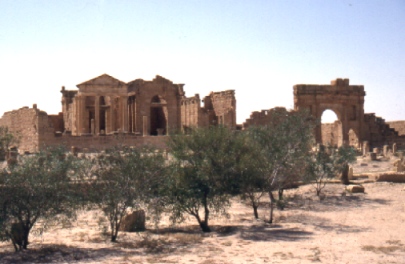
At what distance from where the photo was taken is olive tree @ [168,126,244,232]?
16.2 m

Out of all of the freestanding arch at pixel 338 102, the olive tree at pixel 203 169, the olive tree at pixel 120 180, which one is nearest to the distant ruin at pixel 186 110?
the freestanding arch at pixel 338 102

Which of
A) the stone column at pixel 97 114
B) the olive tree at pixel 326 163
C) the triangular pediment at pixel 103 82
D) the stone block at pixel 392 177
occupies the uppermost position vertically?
the triangular pediment at pixel 103 82

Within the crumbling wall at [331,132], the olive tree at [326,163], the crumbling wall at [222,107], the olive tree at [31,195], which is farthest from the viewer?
the crumbling wall at [331,132]

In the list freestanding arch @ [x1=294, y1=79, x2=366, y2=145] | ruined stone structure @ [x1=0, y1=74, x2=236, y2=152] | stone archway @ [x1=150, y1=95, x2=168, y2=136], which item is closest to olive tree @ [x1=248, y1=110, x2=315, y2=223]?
ruined stone structure @ [x1=0, y1=74, x2=236, y2=152]

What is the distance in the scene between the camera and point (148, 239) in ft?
49.8

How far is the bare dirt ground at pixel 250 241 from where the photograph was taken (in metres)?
12.9

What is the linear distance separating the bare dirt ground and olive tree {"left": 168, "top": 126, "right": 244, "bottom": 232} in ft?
2.81

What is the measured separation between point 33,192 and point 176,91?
33327 mm

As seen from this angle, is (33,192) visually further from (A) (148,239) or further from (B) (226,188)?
(B) (226,188)

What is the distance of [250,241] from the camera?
14.8 m

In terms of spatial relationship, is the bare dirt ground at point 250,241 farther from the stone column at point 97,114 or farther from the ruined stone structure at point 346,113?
the stone column at point 97,114

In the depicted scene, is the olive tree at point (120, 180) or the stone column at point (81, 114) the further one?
the stone column at point (81, 114)

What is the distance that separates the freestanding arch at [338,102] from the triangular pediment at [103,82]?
46.6ft

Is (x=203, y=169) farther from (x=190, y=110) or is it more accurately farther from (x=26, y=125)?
(x=190, y=110)
